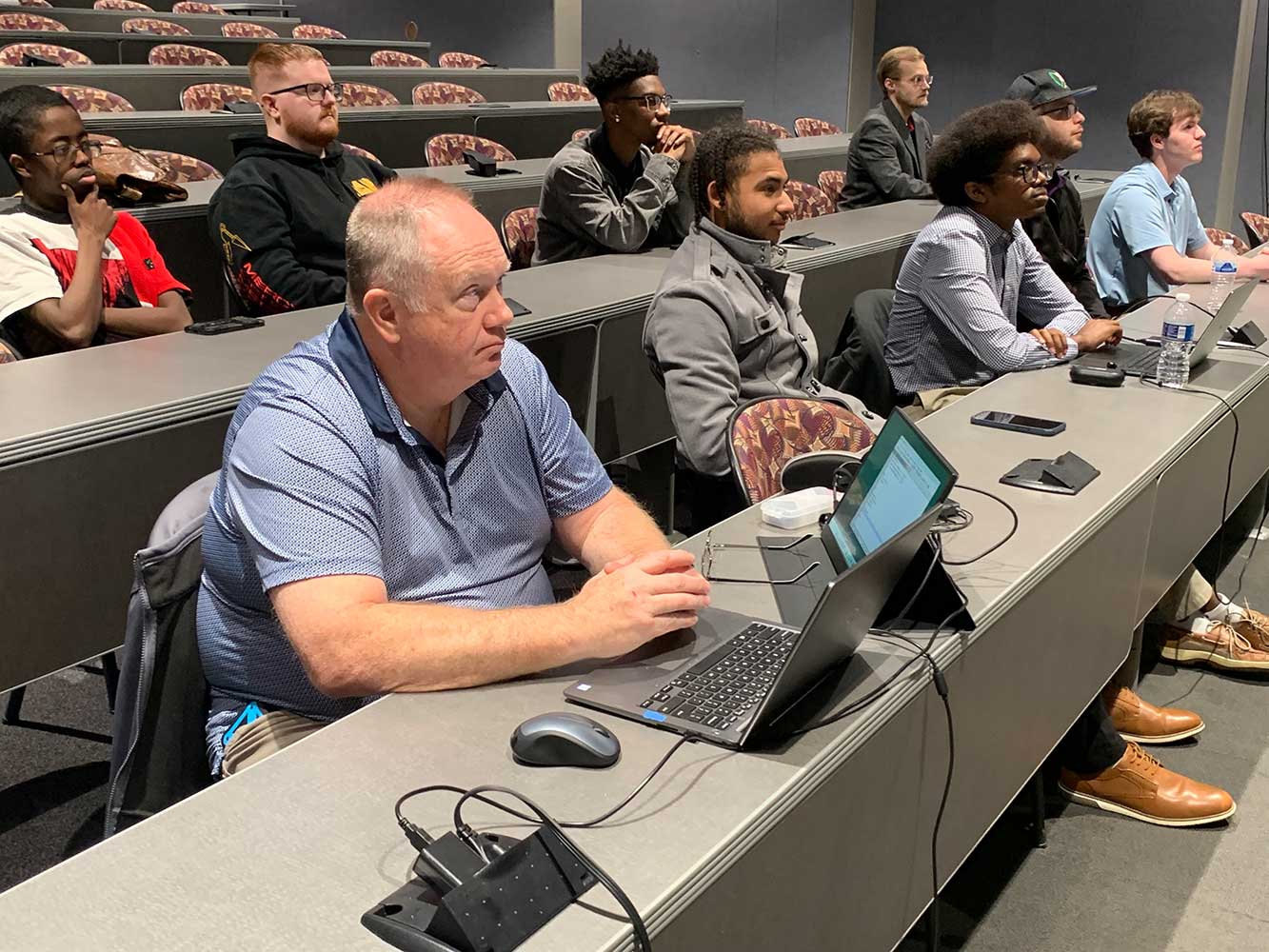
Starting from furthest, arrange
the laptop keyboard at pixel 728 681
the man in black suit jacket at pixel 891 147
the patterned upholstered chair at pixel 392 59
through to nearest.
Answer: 1. the patterned upholstered chair at pixel 392 59
2. the man in black suit jacket at pixel 891 147
3. the laptop keyboard at pixel 728 681

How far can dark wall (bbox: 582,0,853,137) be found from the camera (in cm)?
962

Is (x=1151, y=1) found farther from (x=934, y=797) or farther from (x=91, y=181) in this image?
(x=934, y=797)

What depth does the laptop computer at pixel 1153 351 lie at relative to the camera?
2668mm

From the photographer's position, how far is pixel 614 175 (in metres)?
3.65

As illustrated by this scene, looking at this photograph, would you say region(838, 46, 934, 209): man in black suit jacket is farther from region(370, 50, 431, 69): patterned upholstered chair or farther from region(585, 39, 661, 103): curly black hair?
region(370, 50, 431, 69): patterned upholstered chair

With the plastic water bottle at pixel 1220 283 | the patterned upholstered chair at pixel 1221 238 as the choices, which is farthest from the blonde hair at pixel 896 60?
the plastic water bottle at pixel 1220 283

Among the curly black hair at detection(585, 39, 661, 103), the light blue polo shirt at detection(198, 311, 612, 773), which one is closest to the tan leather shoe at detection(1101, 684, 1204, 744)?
the light blue polo shirt at detection(198, 311, 612, 773)

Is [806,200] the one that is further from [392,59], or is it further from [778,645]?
[392,59]

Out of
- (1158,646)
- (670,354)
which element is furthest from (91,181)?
(1158,646)

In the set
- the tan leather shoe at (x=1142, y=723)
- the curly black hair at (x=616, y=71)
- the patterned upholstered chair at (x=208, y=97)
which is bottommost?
the tan leather shoe at (x=1142, y=723)

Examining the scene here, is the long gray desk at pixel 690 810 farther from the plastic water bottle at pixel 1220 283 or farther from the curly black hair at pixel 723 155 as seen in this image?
the plastic water bottle at pixel 1220 283

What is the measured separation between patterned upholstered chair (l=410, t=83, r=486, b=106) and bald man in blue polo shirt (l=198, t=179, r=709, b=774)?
5.68 metres

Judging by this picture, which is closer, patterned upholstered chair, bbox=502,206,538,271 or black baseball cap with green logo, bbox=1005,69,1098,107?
patterned upholstered chair, bbox=502,206,538,271

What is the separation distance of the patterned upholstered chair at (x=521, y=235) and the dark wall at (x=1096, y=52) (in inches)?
232
